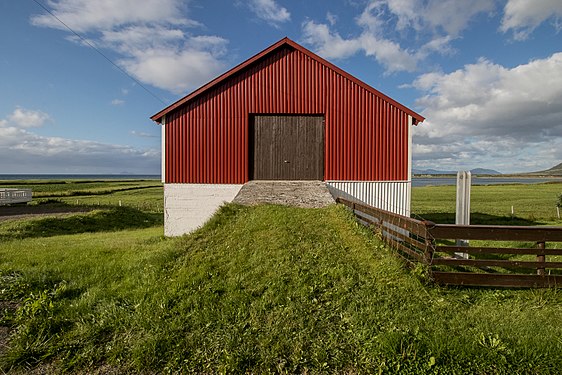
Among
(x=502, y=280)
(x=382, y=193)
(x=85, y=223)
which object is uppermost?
(x=382, y=193)

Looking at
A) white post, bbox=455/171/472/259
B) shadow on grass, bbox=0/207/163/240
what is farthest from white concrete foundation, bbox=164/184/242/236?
white post, bbox=455/171/472/259

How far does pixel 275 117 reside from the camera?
12906 mm

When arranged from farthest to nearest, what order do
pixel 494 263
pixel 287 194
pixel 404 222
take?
pixel 287 194
pixel 404 222
pixel 494 263

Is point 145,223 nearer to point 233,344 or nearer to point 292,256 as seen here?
point 292,256

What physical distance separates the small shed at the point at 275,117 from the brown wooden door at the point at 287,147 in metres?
0.17

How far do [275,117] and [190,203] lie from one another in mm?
5354

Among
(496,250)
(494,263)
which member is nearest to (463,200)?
(496,250)

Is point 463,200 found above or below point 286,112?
below

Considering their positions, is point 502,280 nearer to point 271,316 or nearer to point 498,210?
point 271,316

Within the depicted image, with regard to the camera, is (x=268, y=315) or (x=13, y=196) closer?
(x=268, y=315)

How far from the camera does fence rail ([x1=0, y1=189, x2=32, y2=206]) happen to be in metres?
25.6

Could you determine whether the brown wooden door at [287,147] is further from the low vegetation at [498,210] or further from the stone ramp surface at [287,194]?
the low vegetation at [498,210]

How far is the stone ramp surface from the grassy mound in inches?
130

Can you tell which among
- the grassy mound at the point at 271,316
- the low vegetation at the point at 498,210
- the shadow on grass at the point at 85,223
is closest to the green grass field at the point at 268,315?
the grassy mound at the point at 271,316
